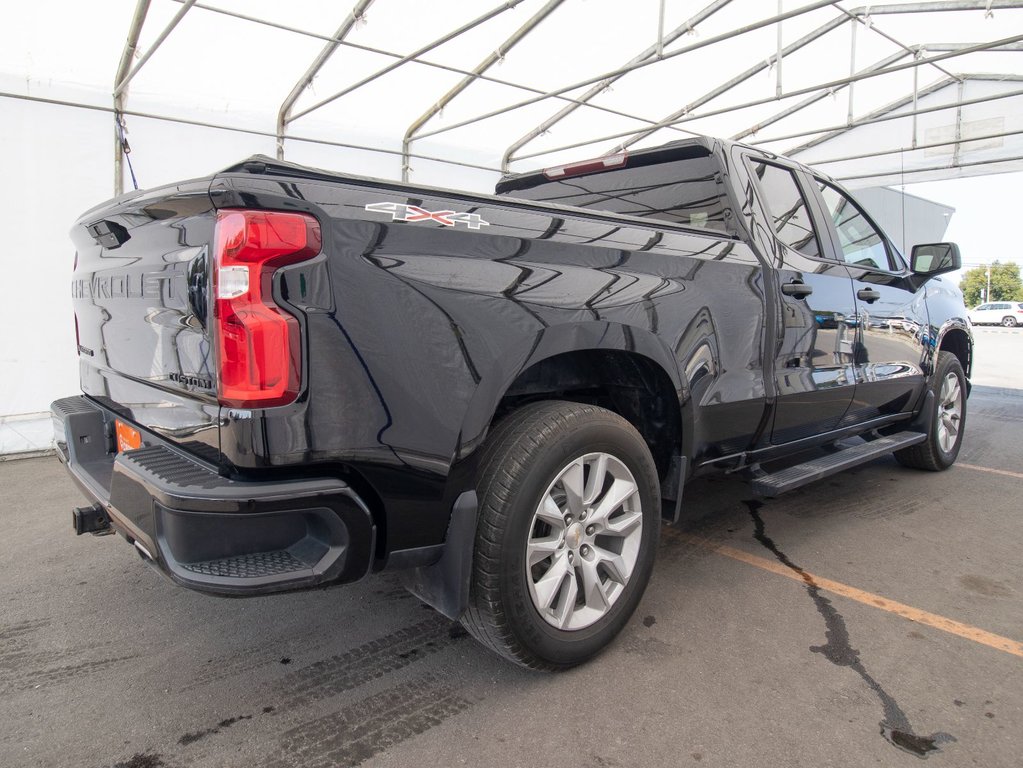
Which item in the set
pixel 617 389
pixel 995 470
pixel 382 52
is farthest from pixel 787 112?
pixel 617 389

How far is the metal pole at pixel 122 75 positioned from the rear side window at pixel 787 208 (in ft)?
17.3

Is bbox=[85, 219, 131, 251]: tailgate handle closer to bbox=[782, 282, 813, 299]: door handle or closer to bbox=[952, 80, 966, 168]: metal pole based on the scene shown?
bbox=[782, 282, 813, 299]: door handle

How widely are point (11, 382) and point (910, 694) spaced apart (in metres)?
6.56

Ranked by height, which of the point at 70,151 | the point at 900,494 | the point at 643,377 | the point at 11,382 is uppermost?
the point at 70,151

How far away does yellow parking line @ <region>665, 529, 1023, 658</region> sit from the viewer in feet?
8.31

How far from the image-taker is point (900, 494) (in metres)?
4.40

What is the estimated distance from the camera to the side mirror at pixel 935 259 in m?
4.30

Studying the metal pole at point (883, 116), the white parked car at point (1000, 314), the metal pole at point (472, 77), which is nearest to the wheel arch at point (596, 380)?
the metal pole at point (472, 77)

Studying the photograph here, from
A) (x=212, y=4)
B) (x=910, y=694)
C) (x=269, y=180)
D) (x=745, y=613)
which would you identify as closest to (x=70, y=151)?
(x=212, y=4)

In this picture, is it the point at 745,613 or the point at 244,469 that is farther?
the point at 745,613

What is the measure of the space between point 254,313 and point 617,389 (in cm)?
157

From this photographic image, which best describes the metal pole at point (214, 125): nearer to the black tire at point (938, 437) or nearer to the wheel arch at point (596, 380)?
the wheel arch at point (596, 380)

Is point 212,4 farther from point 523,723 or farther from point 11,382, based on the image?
point 523,723

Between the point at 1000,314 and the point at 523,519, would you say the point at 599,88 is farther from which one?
the point at 1000,314
